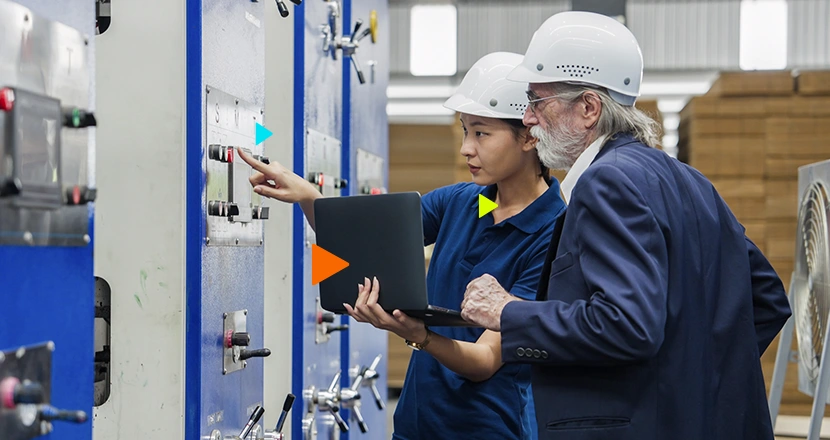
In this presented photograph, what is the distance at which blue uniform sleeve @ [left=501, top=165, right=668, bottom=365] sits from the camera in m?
1.43

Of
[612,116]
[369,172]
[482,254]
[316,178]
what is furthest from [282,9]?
[369,172]

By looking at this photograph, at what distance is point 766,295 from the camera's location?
67.0 inches

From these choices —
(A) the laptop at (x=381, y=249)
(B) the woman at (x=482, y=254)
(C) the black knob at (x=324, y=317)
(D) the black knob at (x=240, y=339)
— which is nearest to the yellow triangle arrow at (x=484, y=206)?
(B) the woman at (x=482, y=254)

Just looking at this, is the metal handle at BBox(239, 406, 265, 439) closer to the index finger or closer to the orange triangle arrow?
the orange triangle arrow

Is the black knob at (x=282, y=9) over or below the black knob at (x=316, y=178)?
over

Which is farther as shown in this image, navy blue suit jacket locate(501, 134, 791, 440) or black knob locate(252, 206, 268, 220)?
black knob locate(252, 206, 268, 220)

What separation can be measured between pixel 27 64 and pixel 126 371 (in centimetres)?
81

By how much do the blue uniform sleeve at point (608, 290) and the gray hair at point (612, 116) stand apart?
185mm

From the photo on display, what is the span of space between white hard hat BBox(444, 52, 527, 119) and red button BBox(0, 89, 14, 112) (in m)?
1.23

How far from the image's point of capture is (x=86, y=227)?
1282 mm

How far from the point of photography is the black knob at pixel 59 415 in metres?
1.17

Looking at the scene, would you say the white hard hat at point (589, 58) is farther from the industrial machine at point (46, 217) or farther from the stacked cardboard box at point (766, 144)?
the stacked cardboard box at point (766, 144)

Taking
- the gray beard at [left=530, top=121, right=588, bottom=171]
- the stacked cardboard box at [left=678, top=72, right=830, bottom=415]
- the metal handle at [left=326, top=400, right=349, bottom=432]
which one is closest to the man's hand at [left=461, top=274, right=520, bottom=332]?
the gray beard at [left=530, top=121, right=588, bottom=171]

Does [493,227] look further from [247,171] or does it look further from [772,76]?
[772,76]
